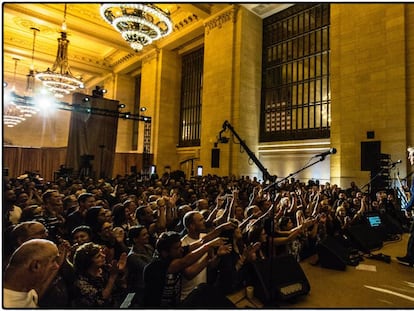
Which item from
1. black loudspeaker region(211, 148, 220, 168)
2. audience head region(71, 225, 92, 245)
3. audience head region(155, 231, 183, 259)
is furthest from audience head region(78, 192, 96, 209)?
black loudspeaker region(211, 148, 220, 168)

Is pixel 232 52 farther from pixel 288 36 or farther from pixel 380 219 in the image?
pixel 380 219

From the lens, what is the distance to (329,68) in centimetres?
1107

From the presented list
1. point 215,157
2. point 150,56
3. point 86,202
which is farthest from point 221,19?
point 86,202

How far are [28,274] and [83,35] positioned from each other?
1677cm

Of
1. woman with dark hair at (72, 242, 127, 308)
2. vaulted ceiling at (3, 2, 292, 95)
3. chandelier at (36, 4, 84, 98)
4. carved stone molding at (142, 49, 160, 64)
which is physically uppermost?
vaulted ceiling at (3, 2, 292, 95)

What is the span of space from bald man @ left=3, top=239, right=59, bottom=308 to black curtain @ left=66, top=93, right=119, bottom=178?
1017cm

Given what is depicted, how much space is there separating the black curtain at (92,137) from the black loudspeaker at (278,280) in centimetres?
997

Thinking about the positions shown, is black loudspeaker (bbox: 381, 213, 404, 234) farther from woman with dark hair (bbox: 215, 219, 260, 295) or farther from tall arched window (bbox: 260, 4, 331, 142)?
tall arched window (bbox: 260, 4, 331, 142)

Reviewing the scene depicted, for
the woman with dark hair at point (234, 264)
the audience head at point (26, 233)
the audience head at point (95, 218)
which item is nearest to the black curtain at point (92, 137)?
the audience head at point (95, 218)

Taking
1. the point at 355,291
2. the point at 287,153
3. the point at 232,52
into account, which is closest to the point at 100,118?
the point at 232,52

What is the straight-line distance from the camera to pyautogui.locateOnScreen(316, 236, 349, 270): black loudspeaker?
401 centimetres

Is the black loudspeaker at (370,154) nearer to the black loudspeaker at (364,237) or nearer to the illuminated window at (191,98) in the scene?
the black loudspeaker at (364,237)

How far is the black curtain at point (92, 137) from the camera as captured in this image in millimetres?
11704

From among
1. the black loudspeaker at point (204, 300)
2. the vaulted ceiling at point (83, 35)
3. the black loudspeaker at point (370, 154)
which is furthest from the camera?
the vaulted ceiling at point (83, 35)
